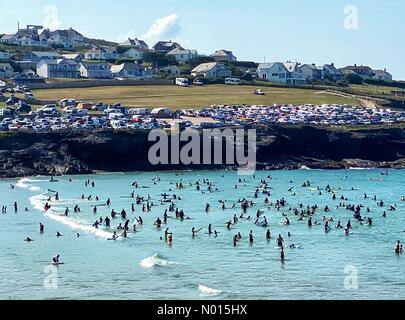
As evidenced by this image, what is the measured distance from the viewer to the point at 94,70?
6742 inches

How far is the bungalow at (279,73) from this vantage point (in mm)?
185250

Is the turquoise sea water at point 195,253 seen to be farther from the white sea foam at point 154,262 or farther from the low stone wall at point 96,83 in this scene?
the low stone wall at point 96,83

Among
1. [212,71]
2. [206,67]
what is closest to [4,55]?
[206,67]

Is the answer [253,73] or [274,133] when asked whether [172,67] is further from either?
[274,133]

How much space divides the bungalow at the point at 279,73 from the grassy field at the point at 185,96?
1945 centimetres

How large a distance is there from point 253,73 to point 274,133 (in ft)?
221

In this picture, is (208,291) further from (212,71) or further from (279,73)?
(279,73)

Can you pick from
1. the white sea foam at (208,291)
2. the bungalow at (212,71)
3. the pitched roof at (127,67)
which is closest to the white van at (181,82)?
the bungalow at (212,71)

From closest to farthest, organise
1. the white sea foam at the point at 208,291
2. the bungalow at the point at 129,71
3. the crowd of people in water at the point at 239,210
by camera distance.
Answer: the white sea foam at the point at 208,291 → the crowd of people in water at the point at 239,210 → the bungalow at the point at 129,71

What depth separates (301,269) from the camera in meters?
42.4

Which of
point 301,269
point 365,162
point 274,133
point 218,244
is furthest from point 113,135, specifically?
point 301,269

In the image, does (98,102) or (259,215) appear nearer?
(259,215)

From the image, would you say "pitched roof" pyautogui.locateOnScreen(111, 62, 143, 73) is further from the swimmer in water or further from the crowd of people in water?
the swimmer in water

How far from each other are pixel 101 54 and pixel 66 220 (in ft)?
436
